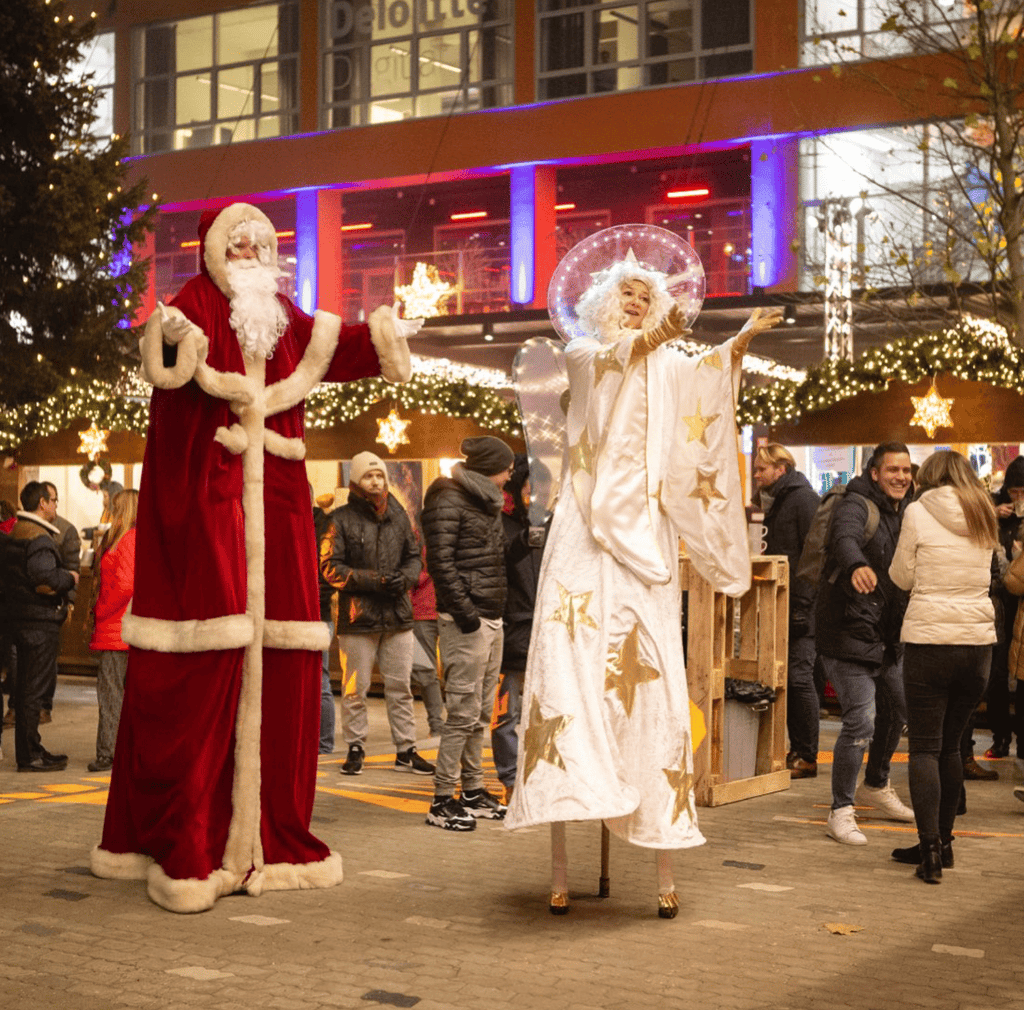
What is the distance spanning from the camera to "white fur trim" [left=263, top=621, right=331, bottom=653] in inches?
245

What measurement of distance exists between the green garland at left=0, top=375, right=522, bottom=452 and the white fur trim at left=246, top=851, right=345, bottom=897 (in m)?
7.24

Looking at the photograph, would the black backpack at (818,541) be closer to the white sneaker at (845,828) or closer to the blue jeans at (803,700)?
the white sneaker at (845,828)

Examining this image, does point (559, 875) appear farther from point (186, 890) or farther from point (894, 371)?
point (894, 371)

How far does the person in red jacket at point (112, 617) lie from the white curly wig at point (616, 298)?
4501mm

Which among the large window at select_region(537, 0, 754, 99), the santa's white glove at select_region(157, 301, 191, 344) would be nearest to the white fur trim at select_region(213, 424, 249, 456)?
the santa's white glove at select_region(157, 301, 191, 344)

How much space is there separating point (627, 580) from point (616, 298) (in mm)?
1121

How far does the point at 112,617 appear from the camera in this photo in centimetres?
978

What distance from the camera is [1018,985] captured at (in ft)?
16.2

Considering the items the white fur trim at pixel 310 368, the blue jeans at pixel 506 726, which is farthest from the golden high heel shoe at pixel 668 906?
the blue jeans at pixel 506 726

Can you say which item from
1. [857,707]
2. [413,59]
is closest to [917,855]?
[857,707]

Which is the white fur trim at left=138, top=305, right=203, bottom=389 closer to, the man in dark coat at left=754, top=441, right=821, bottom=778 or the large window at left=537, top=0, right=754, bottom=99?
the man in dark coat at left=754, top=441, right=821, bottom=778

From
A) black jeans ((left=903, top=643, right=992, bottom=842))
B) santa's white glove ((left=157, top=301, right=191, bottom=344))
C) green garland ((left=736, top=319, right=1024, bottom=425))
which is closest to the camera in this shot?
santa's white glove ((left=157, top=301, right=191, bottom=344))

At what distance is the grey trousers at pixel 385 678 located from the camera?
9.64 metres

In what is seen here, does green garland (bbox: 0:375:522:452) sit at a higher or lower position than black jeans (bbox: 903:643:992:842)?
higher
